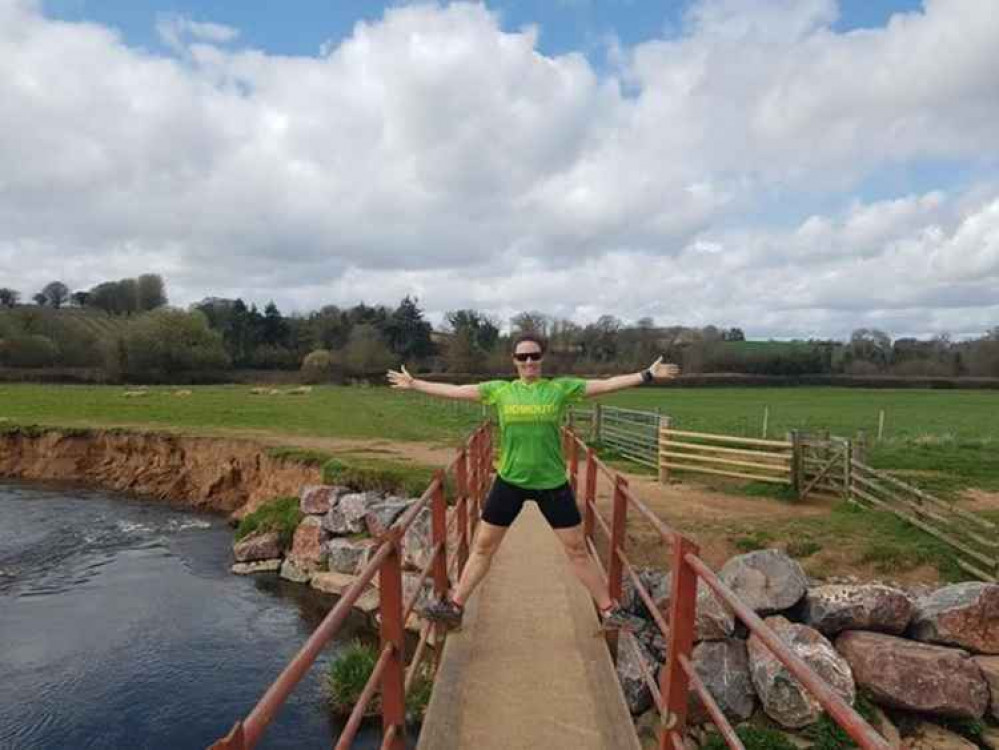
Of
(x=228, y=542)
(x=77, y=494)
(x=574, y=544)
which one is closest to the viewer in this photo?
(x=574, y=544)

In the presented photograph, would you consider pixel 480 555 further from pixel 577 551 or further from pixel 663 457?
pixel 663 457

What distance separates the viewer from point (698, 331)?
91.1m

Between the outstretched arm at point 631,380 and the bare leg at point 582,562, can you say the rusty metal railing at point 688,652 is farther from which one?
the outstretched arm at point 631,380

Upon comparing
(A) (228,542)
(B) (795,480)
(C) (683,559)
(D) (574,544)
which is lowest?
(A) (228,542)

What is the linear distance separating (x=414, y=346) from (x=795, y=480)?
202 ft

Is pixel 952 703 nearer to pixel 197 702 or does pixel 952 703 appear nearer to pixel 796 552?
pixel 796 552

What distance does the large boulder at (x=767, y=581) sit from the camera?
8875 millimetres

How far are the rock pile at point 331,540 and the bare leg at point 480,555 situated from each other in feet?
25.2

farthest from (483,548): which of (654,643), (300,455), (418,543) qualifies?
(300,455)

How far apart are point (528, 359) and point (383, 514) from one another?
10043mm

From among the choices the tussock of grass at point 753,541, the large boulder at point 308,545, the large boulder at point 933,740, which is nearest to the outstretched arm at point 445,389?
the large boulder at point 933,740

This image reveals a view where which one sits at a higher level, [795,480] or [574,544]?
[574,544]

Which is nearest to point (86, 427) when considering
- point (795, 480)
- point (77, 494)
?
point (77, 494)

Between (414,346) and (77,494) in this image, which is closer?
(77,494)
